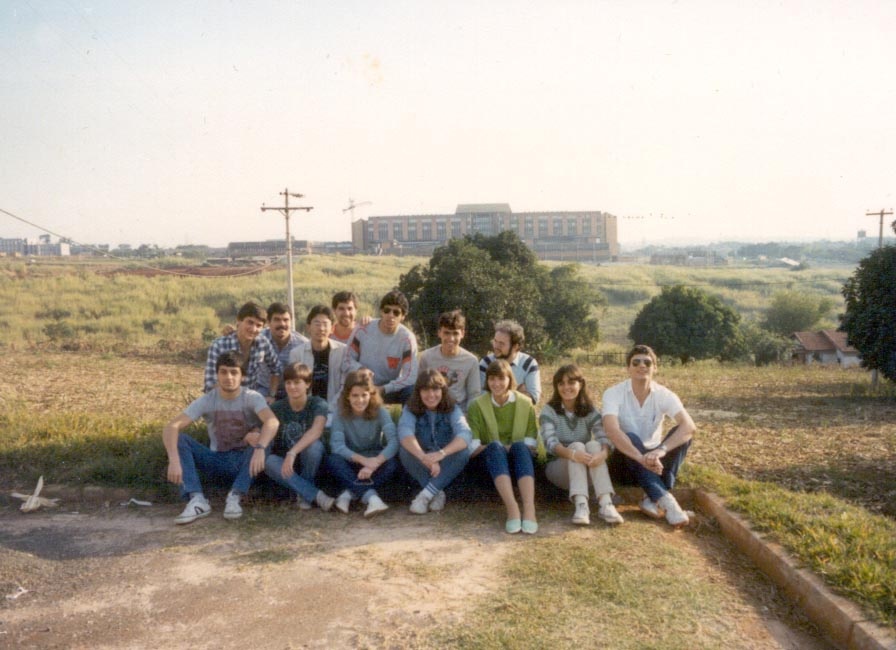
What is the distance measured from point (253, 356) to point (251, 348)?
72 millimetres

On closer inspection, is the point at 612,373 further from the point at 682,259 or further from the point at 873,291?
the point at 682,259

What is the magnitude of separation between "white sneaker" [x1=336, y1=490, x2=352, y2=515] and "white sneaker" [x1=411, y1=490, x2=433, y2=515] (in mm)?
488

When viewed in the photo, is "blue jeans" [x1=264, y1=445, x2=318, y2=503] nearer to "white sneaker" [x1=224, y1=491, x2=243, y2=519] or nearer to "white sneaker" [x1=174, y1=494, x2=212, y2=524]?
"white sneaker" [x1=224, y1=491, x2=243, y2=519]

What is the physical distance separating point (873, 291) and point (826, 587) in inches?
556

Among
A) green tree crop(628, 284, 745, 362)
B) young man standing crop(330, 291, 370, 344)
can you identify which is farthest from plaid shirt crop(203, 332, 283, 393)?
green tree crop(628, 284, 745, 362)

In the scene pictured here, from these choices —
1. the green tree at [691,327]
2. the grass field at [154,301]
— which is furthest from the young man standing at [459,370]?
the green tree at [691,327]

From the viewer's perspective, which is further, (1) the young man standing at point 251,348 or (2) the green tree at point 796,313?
(2) the green tree at point 796,313

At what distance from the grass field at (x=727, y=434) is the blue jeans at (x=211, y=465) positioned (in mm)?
537

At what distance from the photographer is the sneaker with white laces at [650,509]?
5570mm

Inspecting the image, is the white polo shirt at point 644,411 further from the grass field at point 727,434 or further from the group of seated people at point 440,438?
the grass field at point 727,434

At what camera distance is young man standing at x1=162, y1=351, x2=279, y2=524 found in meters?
5.62

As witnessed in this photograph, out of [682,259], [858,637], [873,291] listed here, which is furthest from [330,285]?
[682,259]

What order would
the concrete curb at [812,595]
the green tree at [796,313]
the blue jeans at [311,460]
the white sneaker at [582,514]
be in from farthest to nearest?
the green tree at [796,313]
the blue jeans at [311,460]
the white sneaker at [582,514]
the concrete curb at [812,595]

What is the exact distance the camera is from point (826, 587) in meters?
4.10
